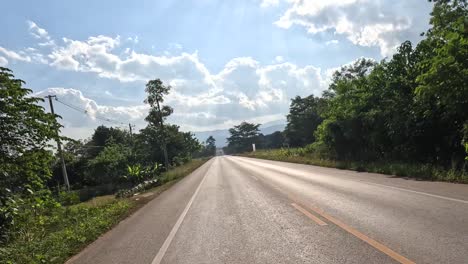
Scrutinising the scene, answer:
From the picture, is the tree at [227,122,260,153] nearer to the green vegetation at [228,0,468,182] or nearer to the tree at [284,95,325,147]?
the tree at [284,95,325,147]

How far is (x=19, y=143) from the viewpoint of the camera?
36.4ft

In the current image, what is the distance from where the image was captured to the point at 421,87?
1681 centimetres

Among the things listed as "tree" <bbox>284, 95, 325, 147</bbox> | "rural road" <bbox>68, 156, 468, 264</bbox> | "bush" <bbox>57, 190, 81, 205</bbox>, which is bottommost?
"bush" <bbox>57, 190, 81, 205</bbox>

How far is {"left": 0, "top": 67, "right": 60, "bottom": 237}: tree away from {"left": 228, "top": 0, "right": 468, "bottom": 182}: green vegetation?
14.1 meters

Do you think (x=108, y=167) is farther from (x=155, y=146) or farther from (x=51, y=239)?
(x=51, y=239)

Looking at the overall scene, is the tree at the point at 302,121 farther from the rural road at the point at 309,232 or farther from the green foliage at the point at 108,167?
the rural road at the point at 309,232

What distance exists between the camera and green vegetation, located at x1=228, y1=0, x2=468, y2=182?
52.0 feet

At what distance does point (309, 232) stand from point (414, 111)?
48.9ft

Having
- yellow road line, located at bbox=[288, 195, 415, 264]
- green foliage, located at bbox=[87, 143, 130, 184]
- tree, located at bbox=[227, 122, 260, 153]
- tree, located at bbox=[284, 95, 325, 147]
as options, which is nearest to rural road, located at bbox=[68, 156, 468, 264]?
yellow road line, located at bbox=[288, 195, 415, 264]

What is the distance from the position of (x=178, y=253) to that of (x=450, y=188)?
958 cm

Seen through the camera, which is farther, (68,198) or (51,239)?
(68,198)

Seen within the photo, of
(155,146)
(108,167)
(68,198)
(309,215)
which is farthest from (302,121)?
(309,215)

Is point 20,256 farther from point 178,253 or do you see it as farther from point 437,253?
point 437,253

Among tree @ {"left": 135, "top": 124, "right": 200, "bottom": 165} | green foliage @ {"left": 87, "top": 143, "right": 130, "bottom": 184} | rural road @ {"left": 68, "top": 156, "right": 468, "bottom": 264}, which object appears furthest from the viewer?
tree @ {"left": 135, "top": 124, "right": 200, "bottom": 165}
